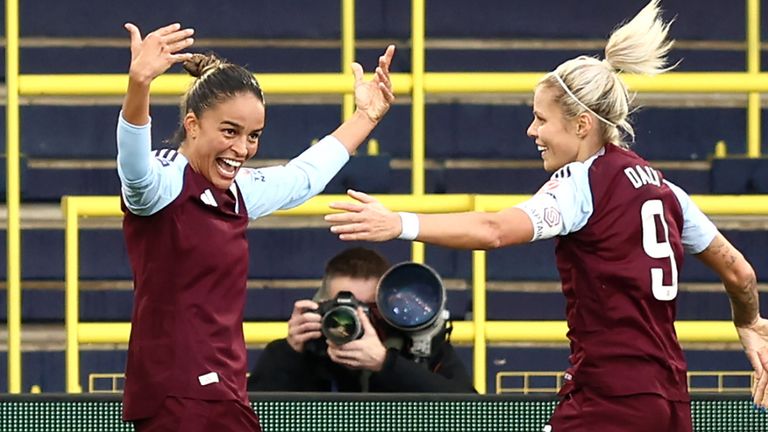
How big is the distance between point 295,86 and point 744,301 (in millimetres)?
1829

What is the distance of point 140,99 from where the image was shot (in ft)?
13.8

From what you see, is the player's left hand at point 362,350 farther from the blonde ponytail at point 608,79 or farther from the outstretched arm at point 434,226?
the outstretched arm at point 434,226

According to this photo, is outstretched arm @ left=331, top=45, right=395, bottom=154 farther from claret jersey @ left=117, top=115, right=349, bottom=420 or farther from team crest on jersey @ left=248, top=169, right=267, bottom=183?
claret jersey @ left=117, top=115, right=349, bottom=420

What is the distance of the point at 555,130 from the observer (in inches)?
181

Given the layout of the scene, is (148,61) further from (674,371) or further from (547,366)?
(547,366)

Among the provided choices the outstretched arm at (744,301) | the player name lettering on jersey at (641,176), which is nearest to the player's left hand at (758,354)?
the outstretched arm at (744,301)

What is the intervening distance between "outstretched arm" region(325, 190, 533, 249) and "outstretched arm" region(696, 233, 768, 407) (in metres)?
0.70

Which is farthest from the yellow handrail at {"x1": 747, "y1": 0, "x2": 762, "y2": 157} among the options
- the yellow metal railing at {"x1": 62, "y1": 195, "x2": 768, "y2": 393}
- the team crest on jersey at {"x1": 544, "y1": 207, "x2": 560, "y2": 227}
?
the team crest on jersey at {"x1": 544, "y1": 207, "x2": 560, "y2": 227}

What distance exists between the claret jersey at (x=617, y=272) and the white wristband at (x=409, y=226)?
0.38m

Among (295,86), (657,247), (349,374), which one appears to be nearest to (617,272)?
(657,247)

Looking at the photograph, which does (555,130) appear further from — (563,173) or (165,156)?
(165,156)

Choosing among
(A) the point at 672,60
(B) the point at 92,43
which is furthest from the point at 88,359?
(A) the point at 672,60

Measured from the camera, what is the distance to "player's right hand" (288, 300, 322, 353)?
17.9ft

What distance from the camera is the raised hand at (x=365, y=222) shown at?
4016 mm
